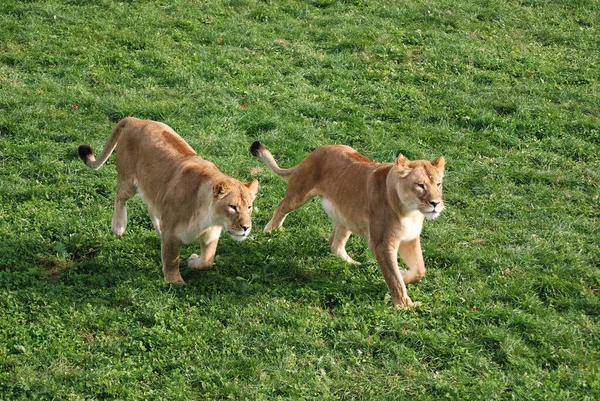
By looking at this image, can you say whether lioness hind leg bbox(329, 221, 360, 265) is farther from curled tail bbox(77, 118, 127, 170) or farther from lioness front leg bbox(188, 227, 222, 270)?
curled tail bbox(77, 118, 127, 170)

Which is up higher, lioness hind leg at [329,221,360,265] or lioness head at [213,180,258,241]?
lioness head at [213,180,258,241]

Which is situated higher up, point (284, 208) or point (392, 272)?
point (392, 272)

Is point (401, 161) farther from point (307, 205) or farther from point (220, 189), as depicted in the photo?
point (307, 205)

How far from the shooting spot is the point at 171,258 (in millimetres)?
7543

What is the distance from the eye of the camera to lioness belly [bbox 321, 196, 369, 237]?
7.76 m

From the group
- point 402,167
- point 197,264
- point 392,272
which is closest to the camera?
point 402,167

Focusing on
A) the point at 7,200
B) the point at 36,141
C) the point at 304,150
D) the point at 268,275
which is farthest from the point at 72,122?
the point at 268,275

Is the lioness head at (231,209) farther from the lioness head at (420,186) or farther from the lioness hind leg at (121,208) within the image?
the lioness hind leg at (121,208)

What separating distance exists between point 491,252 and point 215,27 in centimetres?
707

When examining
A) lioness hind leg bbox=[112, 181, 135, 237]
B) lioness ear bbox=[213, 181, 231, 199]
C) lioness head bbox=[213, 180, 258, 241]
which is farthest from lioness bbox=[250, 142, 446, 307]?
lioness hind leg bbox=[112, 181, 135, 237]

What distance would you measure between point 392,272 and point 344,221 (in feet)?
2.66

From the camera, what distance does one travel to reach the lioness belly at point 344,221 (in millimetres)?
7758

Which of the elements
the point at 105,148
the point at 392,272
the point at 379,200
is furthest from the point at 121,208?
the point at 392,272

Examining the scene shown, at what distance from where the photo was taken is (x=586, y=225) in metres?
9.02
